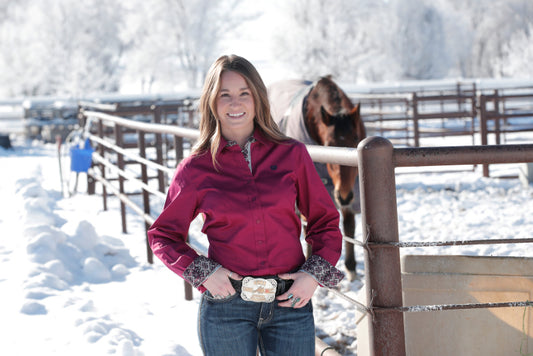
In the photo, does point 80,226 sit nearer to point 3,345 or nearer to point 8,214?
point 8,214

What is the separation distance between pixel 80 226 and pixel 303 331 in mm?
3928

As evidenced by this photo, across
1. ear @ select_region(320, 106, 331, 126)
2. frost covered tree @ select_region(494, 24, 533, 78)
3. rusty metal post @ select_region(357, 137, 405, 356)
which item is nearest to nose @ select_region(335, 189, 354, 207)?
ear @ select_region(320, 106, 331, 126)

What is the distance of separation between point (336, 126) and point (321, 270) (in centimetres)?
310

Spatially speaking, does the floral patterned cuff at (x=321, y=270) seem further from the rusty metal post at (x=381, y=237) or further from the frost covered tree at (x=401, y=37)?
the frost covered tree at (x=401, y=37)

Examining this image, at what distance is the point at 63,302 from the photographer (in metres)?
3.88

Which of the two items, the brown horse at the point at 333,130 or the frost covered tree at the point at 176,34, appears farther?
the frost covered tree at the point at 176,34

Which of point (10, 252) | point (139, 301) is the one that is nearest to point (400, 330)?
point (139, 301)

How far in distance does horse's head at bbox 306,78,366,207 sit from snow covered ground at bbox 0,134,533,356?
76 cm

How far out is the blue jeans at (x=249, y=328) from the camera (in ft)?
5.83

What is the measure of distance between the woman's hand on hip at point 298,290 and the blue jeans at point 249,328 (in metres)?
0.04

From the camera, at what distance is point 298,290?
5.73 feet

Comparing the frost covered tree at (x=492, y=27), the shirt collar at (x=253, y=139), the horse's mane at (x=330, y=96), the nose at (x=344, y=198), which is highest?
the frost covered tree at (x=492, y=27)

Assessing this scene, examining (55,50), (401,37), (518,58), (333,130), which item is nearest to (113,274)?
(333,130)

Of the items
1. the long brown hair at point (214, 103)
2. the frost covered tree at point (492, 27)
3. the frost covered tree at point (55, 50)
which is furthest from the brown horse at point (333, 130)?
the frost covered tree at point (492, 27)
